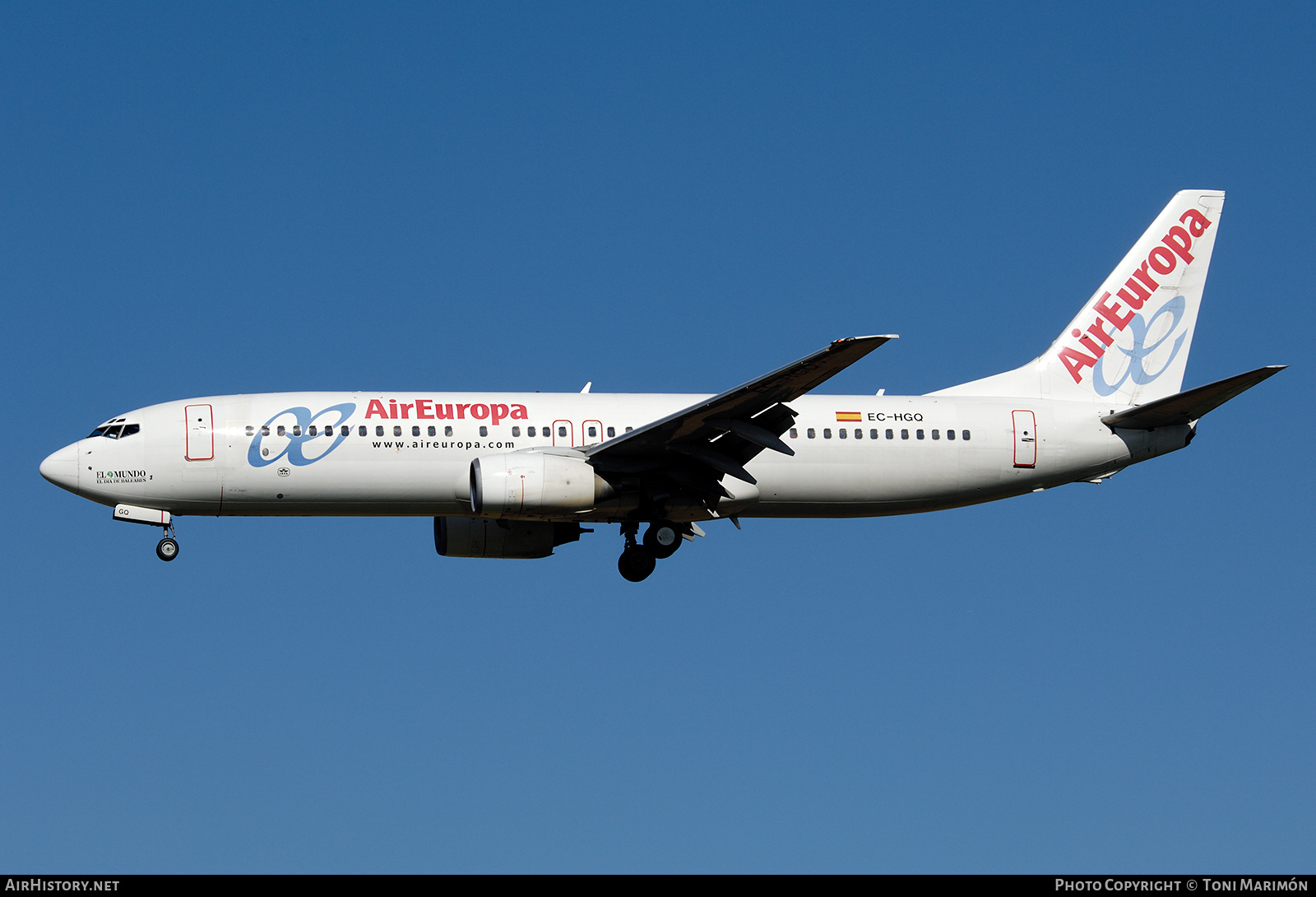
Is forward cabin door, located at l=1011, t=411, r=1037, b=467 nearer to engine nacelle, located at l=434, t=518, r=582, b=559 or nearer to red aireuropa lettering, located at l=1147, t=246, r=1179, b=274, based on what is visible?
red aireuropa lettering, located at l=1147, t=246, r=1179, b=274

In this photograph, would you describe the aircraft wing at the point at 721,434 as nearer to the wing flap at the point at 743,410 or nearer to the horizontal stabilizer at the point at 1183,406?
the wing flap at the point at 743,410

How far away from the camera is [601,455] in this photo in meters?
34.1

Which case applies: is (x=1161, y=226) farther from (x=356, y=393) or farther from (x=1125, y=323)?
(x=356, y=393)

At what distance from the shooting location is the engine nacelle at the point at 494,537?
3766cm

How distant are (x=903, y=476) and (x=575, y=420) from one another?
25.0 feet

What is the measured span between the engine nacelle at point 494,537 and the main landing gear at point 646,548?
1.96m

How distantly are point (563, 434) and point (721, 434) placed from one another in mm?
3780

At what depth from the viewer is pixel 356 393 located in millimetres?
35844

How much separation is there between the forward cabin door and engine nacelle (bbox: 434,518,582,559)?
1047 centimetres

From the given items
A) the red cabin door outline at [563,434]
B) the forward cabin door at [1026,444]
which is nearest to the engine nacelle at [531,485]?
the red cabin door outline at [563,434]

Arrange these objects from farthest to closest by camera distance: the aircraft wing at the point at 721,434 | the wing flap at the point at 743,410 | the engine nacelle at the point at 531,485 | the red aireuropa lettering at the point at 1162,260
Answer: the red aireuropa lettering at the point at 1162,260
the engine nacelle at the point at 531,485
the aircraft wing at the point at 721,434
the wing flap at the point at 743,410

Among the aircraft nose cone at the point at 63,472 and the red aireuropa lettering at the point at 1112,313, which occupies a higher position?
the red aireuropa lettering at the point at 1112,313

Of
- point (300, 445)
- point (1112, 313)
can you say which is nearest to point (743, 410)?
point (300, 445)
